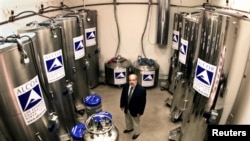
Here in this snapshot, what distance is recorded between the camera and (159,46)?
503 cm

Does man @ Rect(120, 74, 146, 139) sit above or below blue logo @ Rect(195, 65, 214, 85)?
below

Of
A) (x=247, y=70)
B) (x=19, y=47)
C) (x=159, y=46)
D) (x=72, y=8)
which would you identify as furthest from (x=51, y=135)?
(x=159, y=46)

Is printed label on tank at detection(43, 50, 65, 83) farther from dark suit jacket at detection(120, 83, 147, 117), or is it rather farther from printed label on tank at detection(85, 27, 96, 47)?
printed label on tank at detection(85, 27, 96, 47)

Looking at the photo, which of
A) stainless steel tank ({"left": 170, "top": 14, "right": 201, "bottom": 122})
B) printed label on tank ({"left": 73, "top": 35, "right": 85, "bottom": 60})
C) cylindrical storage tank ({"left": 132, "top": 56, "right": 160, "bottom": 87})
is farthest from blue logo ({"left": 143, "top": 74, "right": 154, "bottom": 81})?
printed label on tank ({"left": 73, "top": 35, "right": 85, "bottom": 60})

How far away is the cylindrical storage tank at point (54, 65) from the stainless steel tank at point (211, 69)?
6.18ft

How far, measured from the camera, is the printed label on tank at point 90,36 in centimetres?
436

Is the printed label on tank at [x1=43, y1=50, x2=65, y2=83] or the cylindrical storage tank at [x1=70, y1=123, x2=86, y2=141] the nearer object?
the cylindrical storage tank at [x1=70, y1=123, x2=86, y2=141]

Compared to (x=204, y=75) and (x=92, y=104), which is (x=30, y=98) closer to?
(x=92, y=104)

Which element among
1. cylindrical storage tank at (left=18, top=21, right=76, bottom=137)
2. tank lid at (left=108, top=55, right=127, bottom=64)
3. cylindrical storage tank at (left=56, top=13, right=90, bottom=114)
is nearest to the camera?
cylindrical storage tank at (left=18, top=21, right=76, bottom=137)

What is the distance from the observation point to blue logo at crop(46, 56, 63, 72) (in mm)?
2728

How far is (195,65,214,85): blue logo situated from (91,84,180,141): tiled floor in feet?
4.69

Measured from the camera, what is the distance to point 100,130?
2.31 meters

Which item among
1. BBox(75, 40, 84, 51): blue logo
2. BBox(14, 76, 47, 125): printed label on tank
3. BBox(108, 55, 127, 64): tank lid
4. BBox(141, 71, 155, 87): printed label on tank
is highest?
BBox(75, 40, 84, 51): blue logo

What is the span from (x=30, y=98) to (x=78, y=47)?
1.70 meters
